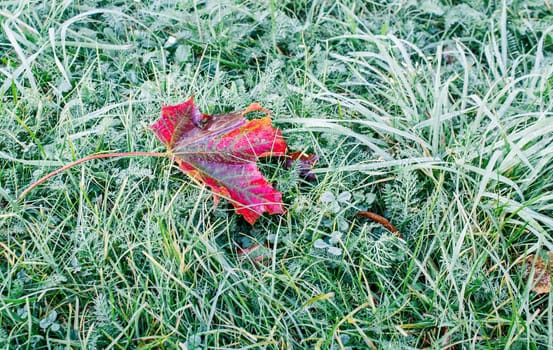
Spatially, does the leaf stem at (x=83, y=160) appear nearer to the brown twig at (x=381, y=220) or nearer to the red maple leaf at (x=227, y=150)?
the red maple leaf at (x=227, y=150)

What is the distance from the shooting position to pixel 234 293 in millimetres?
1549

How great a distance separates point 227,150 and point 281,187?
0.20 meters

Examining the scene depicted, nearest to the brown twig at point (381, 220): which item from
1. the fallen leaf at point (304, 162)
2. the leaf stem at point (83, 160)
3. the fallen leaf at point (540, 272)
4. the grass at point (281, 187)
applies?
the grass at point (281, 187)

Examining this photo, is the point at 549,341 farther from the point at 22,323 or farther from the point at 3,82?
the point at 3,82

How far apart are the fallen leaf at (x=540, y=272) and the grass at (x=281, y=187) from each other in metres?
0.03

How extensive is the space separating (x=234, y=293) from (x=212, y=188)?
0.30 metres

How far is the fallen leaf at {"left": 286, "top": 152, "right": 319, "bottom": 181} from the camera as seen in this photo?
1773mm

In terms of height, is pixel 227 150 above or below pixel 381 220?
above

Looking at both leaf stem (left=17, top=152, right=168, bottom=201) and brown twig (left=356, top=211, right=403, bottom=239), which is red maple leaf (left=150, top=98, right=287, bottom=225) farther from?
brown twig (left=356, top=211, right=403, bottom=239)

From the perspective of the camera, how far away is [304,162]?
179cm

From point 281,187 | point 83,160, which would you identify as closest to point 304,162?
point 281,187

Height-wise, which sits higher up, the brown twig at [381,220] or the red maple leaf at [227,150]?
the red maple leaf at [227,150]

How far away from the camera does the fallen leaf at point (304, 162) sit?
177 cm

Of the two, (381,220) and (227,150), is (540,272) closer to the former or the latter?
(381,220)
